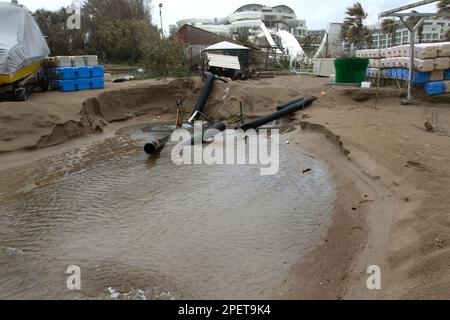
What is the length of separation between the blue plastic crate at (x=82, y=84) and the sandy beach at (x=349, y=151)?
1.03m

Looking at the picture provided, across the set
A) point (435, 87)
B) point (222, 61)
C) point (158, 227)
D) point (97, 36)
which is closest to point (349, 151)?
point (158, 227)

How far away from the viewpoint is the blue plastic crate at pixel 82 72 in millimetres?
18172

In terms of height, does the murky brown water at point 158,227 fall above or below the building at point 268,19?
below

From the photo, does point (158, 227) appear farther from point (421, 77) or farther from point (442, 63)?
point (442, 63)

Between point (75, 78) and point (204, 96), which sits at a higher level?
point (75, 78)

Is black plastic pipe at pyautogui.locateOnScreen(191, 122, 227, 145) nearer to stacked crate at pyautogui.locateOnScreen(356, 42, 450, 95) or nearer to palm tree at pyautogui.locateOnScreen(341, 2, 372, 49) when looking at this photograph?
stacked crate at pyautogui.locateOnScreen(356, 42, 450, 95)

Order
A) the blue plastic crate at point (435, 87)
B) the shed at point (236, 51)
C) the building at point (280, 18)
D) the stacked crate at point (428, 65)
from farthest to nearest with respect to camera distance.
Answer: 1. the building at point (280, 18)
2. the shed at point (236, 51)
3. the blue plastic crate at point (435, 87)
4. the stacked crate at point (428, 65)

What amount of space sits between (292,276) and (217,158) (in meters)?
6.54

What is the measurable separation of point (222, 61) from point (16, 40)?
10.5 meters

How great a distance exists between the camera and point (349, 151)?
397 inches

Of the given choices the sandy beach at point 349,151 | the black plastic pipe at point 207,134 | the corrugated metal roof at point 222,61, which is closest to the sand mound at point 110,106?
the sandy beach at point 349,151

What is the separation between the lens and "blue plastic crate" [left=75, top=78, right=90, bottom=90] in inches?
719

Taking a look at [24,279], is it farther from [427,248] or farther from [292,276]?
[427,248]

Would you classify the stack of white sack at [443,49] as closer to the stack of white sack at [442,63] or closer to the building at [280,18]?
the stack of white sack at [442,63]
